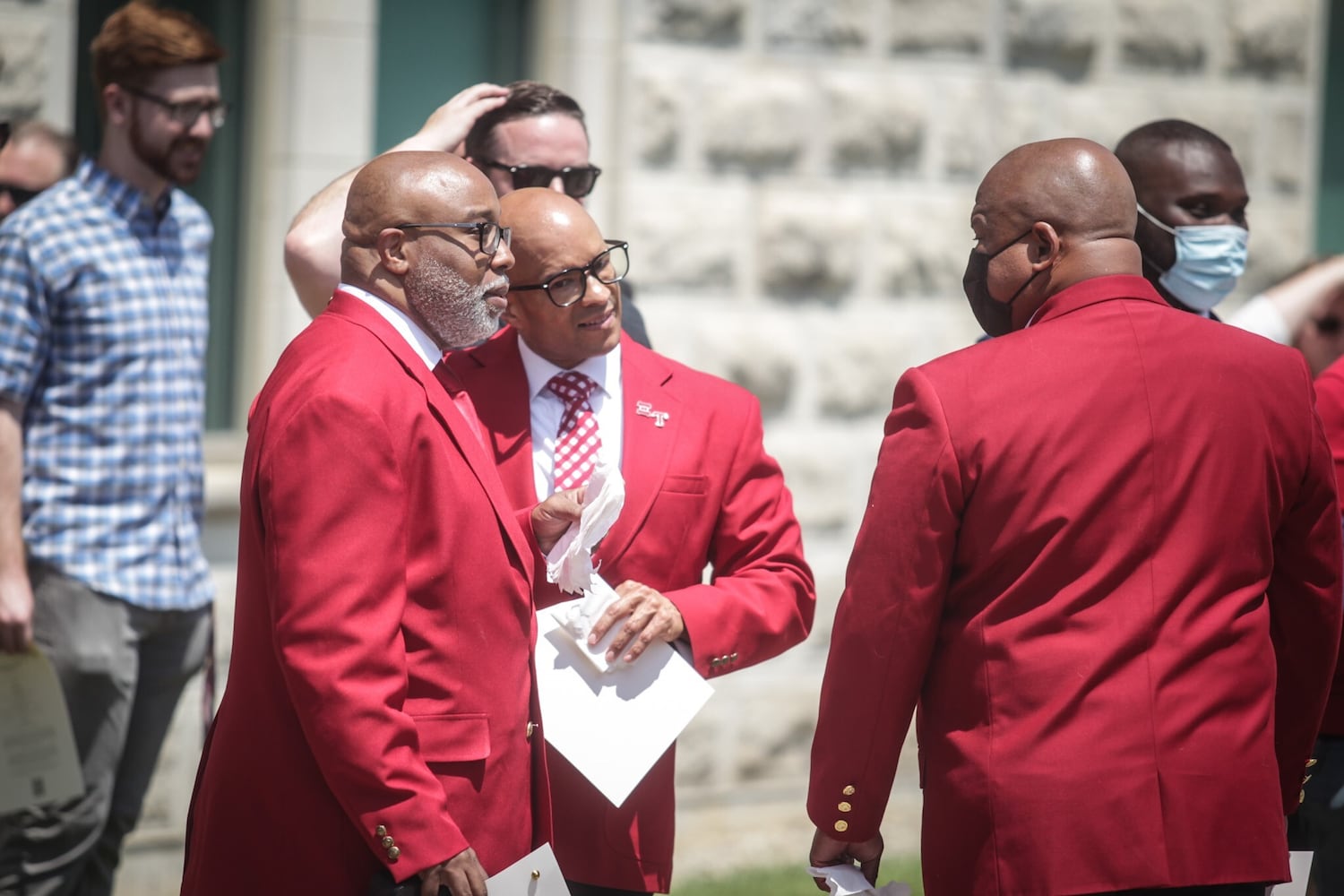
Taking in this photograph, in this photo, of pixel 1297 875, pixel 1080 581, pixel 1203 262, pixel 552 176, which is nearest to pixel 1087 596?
pixel 1080 581

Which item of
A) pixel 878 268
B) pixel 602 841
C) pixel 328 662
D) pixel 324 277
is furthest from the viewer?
pixel 878 268

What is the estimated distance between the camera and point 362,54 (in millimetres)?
5477

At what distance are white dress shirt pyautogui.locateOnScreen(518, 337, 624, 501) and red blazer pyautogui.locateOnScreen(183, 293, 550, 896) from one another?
441 millimetres

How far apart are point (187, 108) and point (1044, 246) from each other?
2.67 m

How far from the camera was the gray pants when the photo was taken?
427cm

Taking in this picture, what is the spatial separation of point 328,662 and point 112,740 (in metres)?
2.15

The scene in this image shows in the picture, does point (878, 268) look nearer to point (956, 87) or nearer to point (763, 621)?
point (956, 87)

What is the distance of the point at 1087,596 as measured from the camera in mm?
2740

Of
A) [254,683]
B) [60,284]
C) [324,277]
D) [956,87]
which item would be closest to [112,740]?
[60,284]

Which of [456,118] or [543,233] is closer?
[543,233]

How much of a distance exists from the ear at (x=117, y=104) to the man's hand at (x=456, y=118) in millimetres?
1228

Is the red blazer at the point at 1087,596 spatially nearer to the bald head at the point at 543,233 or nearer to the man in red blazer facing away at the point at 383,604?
the man in red blazer facing away at the point at 383,604

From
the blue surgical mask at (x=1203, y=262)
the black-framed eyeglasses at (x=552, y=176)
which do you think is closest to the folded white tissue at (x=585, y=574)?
the black-framed eyeglasses at (x=552, y=176)

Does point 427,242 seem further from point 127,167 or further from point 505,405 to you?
point 127,167
